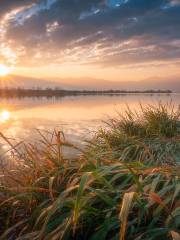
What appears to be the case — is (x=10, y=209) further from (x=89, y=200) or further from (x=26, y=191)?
(x=89, y=200)

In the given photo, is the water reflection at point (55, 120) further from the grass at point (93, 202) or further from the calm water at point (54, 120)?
the grass at point (93, 202)

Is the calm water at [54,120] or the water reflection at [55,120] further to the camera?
the water reflection at [55,120]

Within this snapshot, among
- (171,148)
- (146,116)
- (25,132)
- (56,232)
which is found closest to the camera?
(56,232)

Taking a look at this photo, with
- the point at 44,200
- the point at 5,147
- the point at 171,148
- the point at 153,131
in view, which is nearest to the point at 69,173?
the point at 44,200

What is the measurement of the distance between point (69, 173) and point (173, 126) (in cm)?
448

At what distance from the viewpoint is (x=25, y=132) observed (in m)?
11.4

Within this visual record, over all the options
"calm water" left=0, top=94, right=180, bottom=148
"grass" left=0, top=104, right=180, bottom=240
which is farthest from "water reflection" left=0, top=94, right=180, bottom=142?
"grass" left=0, top=104, right=180, bottom=240

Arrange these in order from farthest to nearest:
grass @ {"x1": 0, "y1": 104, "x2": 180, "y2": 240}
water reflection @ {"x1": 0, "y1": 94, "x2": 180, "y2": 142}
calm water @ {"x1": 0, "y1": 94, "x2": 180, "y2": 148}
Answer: water reflection @ {"x1": 0, "y1": 94, "x2": 180, "y2": 142}, calm water @ {"x1": 0, "y1": 94, "x2": 180, "y2": 148}, grass @ {"x1": 0, "y1": 104, "x2": 180, "y2": 240}

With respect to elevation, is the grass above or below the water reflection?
above

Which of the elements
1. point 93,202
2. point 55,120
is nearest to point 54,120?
point 55,120

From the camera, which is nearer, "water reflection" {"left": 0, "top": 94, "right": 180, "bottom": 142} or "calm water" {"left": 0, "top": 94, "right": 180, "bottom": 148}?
"calm water" {"left": 0, "top": 94, "right": 180, "bottom": 148}

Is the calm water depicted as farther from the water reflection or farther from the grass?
the grass

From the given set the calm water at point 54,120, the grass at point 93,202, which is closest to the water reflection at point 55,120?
the calm water at point 54,120

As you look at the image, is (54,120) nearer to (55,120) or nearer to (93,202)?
(55,120)
